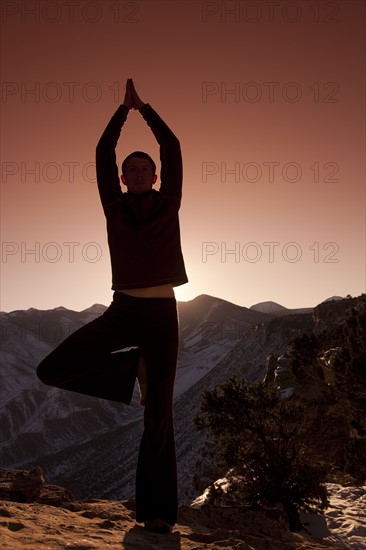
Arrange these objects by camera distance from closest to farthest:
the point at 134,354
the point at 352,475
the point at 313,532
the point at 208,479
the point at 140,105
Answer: the point at 134,354 → the point at 140,105 → the point at 313,532 → the point at 352,475 → the point at 208,479

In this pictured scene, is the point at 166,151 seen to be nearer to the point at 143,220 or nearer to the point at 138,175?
the point at 138,175

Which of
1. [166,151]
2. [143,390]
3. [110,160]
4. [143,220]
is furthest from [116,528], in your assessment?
[166,151]

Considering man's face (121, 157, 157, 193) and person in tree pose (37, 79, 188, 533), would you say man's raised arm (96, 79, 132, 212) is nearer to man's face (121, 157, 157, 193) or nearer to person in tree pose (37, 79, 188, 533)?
person in tree pose (37, 79, 188, 533)

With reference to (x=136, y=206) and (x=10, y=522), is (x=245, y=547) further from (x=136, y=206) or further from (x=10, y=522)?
(x=136, y=206)

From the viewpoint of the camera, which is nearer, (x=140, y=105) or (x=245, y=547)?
(x=245, y=547)

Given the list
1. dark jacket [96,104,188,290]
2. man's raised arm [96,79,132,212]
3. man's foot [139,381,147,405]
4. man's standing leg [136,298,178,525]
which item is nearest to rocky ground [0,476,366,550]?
man's standing leg [136,298,178,525]

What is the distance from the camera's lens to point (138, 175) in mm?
4574

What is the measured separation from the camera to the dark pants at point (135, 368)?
165 inches

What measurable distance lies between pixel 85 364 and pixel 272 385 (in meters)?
12.4

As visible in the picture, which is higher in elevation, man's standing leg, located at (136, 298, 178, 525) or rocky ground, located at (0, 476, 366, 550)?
man's standing leg, located at (136, 298, 178, 525)

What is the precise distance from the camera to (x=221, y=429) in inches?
619

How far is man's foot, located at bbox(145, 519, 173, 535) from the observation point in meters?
4.43

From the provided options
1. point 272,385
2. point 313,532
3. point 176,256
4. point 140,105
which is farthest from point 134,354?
point 272,385

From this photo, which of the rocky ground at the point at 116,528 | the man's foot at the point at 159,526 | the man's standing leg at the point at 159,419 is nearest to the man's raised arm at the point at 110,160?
the man's standing leg at the point at 159,419
